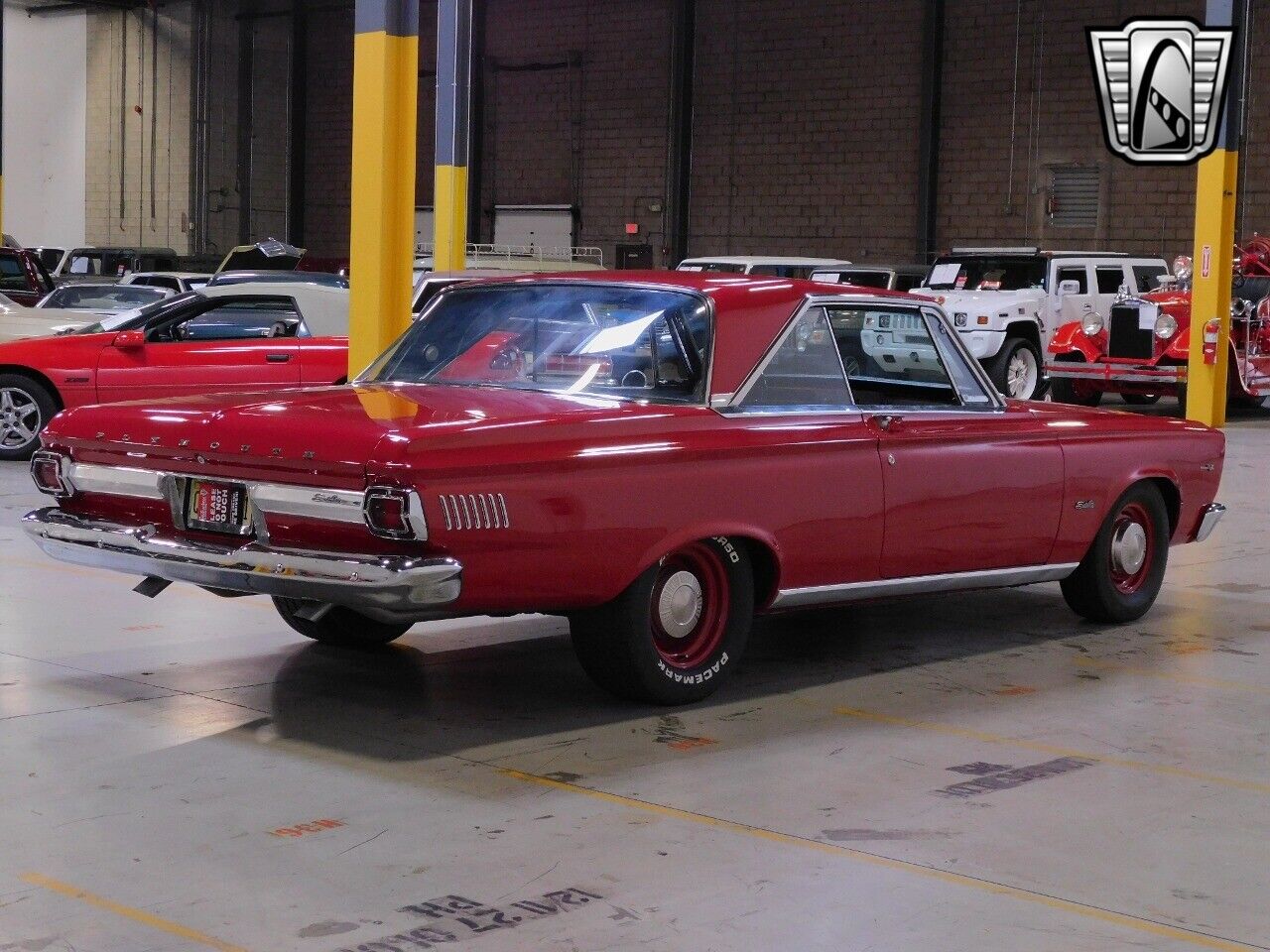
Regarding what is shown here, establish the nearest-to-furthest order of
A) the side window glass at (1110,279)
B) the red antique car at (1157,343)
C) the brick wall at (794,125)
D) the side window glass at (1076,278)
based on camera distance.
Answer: the red antique car at (1157,343)
the side window glass at (1076,278)
the side window glass at (1110,279)
the brick wall at (794,125)

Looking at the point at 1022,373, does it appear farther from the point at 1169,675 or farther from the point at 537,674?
the point at 537,674

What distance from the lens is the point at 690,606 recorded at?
5.62 meters

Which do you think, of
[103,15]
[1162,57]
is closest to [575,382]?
[1162,57]

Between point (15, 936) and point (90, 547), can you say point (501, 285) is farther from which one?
point (15, 936)

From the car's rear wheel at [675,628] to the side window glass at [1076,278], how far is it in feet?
50.7

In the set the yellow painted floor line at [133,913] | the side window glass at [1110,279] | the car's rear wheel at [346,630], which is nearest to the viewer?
the yellow painted floor line at [133,913]

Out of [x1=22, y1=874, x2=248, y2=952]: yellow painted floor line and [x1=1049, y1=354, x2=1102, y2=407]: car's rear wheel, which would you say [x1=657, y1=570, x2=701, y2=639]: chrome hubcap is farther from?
[x1=1049, y1=354, x2=1102, y2=407]: car's rear wheel

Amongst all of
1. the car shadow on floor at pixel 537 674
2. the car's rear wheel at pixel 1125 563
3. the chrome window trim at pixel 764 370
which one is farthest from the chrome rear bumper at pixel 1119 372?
the chrome window trim at pixel 764 370

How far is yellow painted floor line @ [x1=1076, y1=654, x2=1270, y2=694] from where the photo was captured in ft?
20.7

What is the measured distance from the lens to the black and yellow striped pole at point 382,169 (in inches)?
487

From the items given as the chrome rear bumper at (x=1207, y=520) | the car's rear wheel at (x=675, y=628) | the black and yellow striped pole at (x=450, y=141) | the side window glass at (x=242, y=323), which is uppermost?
the black and yellow striped pole at (x=450, y=141)

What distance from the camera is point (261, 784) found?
467 cm

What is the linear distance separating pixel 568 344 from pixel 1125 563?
2.92 metres

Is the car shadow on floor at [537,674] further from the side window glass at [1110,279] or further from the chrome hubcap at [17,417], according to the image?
the side window glass at [1110,279]
